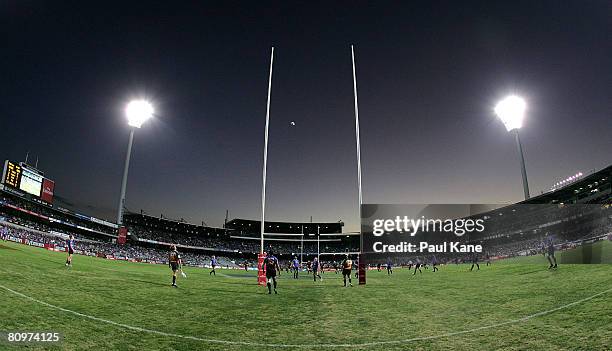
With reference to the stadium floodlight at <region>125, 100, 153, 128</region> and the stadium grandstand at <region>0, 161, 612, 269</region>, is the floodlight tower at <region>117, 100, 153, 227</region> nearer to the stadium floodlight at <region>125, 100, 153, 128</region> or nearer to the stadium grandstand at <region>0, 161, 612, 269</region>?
the stadium floodlight at <region>125, 100, 153, 128</region>

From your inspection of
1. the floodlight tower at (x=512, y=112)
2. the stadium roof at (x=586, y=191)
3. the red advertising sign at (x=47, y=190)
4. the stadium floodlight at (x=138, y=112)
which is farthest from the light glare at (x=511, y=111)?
the red advertising sign at (x=47, y=190)

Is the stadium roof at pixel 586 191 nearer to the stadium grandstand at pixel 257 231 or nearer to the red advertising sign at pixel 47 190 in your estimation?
→ the stadium grandstand at pixel 257 231

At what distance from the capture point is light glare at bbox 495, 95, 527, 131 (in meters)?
44.4

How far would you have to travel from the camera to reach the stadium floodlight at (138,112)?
54.2 meters

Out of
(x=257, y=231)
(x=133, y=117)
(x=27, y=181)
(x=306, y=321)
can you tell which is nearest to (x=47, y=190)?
(x=27, y=181)

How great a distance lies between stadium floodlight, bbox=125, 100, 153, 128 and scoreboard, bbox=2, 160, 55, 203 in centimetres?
2112

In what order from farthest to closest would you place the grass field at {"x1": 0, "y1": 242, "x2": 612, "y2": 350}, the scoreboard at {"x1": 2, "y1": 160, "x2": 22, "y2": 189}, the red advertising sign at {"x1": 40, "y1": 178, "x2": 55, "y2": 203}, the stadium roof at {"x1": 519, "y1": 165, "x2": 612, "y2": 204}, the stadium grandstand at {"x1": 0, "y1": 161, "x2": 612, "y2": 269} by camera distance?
the red advertising sign at {"x1": 40, "y1": 178, "x2": 55, "y2": 203} < the scoreboard at {"x1": 2, "y1": 160, "x2": 22, "y2": 189} < the stadium grandstand at {"x1": 0, "y1": 161, "x2": 612, "y2": 269} < the stadium roof at {"x1": 519, "y1": 165, "x2": 612, "y2": 204} < the grass field at {"x1": 0, "y1": 242, "x2": 612, "y2": 350}

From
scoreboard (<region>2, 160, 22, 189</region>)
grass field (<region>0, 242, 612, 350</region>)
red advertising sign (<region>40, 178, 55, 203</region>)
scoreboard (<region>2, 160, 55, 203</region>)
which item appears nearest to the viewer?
grass field (<region>0, 242, 612, 350</region>)

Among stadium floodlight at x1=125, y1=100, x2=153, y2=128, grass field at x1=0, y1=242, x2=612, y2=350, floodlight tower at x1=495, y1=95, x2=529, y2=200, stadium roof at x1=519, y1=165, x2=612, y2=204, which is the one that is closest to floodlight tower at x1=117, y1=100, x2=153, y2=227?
stadium floodlight at x1=125, y1=100, x2=153, y2=128

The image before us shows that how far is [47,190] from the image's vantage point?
2462 inches

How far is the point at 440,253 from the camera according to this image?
64875mm

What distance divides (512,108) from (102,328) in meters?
52.8

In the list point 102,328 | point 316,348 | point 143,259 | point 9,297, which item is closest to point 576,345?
point 316,348

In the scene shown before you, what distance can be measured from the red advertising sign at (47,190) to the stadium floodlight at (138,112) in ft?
79.3
